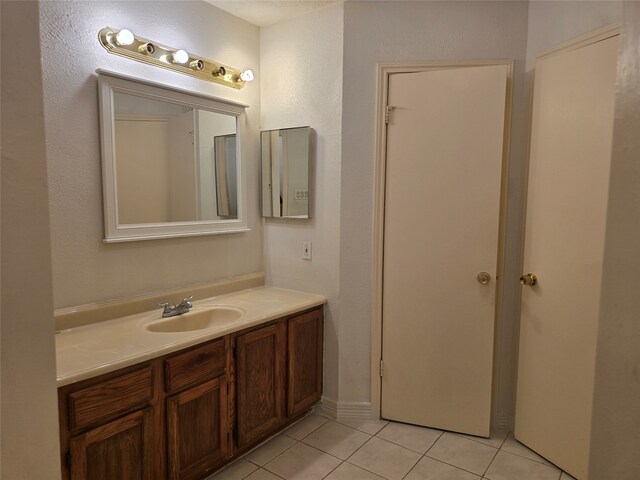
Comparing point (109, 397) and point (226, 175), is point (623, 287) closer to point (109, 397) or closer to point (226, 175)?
point (109, 397)

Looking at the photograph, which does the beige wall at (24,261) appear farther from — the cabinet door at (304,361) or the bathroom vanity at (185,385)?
the cabinet door at (304,361)

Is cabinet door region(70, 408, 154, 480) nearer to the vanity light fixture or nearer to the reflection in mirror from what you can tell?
the reflection in mirror

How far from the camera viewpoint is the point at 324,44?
8.20ft

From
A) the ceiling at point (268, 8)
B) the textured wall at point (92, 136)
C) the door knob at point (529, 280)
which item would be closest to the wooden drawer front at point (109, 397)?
the textured wall at point (92, 136)

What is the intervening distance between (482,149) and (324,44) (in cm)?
112

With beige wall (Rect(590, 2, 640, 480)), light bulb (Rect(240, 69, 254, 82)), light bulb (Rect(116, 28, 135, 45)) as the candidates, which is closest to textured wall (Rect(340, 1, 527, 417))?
light bulb (Rect(240, 69, 254, 82))

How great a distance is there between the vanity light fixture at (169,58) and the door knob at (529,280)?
200 centimetres

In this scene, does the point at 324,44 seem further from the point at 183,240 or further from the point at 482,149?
the point at 183,240

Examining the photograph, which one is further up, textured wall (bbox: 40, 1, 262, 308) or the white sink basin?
textured wall (bbox: 40, 1, 262, 308)

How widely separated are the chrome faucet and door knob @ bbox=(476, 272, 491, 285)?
1.61m

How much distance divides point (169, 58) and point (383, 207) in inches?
56.3

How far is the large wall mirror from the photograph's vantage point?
2.01 metres

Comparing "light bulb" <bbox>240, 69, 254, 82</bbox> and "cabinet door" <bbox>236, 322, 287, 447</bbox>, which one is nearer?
"cabinet door" <bbox>236, 322, 287, 447</bbox>

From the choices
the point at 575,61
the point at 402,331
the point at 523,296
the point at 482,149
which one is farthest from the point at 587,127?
the point at 402,331
